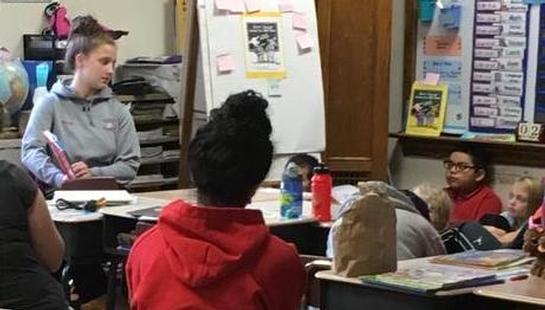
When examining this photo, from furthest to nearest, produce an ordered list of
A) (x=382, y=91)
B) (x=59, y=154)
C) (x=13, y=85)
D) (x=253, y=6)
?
(x=382, y=91) → (x=253, y=6) → (x=13, y=85) → (x=59, y=154)

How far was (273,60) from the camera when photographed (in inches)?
248

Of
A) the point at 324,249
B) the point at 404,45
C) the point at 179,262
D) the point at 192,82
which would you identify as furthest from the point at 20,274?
the point at 404,45

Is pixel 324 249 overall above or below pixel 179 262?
below

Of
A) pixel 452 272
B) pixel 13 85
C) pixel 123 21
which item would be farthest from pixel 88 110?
pixel 452 272

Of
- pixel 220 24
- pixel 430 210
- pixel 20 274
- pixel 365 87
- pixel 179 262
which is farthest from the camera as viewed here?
pixel 365 87

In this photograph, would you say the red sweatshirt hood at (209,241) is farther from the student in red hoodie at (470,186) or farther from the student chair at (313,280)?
the student in red hoodie at (470,186)

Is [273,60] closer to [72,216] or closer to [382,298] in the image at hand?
[72,216]

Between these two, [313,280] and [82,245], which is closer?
[313,280]

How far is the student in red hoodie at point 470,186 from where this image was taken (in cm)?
618

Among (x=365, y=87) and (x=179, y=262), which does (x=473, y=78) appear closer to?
(x=365, y=87)

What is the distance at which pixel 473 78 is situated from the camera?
657cm

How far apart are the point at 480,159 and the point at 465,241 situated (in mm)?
2479

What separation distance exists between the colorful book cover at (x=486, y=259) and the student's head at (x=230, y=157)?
0.92m

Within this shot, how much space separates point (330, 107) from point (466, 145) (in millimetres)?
829
